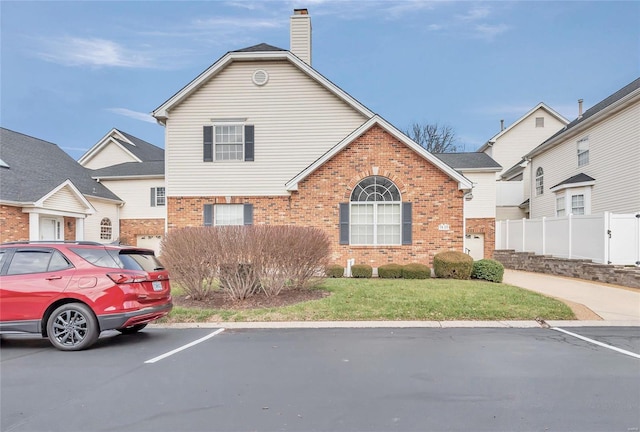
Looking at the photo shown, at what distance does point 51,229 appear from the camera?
19281 mm

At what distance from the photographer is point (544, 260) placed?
Result: 17047 mm

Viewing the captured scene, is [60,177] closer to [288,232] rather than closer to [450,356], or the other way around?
[288,232]

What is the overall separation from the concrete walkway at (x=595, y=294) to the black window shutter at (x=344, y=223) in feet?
20.2

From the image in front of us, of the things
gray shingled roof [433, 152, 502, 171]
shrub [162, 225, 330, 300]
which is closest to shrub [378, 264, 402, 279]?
shrub [162, 225, 330, 300]

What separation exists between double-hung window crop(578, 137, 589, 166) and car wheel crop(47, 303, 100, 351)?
21.6 meters

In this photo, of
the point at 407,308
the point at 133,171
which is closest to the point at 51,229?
the point at 133,171

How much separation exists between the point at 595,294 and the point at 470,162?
13671 mm

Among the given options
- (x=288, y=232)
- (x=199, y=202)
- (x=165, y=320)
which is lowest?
(x=165, y=320)

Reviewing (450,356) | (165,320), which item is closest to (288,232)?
(165,320)

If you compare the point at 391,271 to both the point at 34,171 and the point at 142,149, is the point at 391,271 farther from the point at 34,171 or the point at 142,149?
the point at 142,149

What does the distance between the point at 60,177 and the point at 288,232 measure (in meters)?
17.9

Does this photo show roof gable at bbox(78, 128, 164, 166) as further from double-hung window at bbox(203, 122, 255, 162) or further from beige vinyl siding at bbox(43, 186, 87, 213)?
double-hung window at bbox(203, 122, 255, 162)

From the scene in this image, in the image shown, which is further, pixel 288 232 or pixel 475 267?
pixel 475 267

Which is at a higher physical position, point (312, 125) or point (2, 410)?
point (312, 125)
